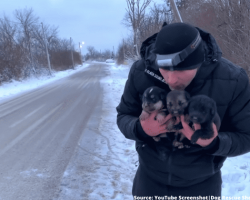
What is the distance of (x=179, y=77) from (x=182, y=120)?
0.24 metres

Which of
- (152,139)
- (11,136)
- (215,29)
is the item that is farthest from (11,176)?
(215,29)

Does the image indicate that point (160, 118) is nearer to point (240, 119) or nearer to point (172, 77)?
point (172, 77)

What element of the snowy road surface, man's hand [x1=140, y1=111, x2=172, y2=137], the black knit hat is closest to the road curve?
the snowy road surface

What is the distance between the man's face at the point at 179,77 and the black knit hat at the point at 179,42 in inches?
1.1

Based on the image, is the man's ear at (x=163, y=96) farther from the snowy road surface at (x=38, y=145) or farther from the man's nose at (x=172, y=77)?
the snowy road surface at (x=38, y=145)

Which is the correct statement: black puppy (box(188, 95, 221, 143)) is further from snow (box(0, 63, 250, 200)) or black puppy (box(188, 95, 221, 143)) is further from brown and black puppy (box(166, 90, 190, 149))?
snow (box(0, 63, 250, 200))

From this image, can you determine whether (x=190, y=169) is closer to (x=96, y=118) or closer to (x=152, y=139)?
(x=152, y=139)

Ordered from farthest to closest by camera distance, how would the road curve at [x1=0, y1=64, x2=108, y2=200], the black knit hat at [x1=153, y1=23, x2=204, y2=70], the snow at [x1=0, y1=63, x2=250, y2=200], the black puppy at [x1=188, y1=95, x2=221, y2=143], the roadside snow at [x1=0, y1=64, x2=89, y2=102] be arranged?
the roadside snow at [x1=0, y1=64, x2=89, y2=102], the road curve at [x1=0, y1=64, x2=108, y2=200], the snow at [x1=0, y1=63, x2=250, y2=200], the black knit hat at [x1=153, y1=23, x2=204, y2=70], the black puppy at [x1=188, y1=95, x2=221, y2=143]

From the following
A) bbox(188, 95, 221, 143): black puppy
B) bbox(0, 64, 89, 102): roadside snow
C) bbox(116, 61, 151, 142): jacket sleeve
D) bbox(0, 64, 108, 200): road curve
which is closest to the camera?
bbox(188, 95, 221, 143): black puppy

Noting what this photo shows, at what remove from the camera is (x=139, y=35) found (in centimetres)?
1672

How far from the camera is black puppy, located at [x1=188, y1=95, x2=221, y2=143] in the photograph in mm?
990

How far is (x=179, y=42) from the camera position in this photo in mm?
1091

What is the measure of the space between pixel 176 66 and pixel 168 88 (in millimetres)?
199

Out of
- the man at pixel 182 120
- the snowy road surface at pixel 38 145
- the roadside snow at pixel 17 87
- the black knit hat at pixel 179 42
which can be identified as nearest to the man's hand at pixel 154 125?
the man at pixel 182 120
